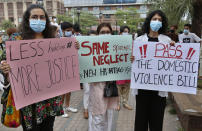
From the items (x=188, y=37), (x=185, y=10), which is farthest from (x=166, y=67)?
(x=188, y=37)

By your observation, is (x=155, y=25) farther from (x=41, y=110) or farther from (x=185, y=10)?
(x=185, y=10)

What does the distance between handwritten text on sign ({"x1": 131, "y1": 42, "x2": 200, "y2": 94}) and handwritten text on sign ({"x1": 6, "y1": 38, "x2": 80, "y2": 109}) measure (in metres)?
0.84

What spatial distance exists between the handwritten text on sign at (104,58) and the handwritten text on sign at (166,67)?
0.67 feet

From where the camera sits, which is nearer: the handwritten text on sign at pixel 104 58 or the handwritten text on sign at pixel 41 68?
the handwritten text on sign at pixel 41 68

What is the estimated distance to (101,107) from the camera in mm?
Result: 2475

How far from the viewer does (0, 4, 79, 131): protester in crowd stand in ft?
5.91

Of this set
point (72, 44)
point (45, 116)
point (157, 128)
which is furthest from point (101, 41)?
point (157, 128)

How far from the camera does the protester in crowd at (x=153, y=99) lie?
227 centimetres

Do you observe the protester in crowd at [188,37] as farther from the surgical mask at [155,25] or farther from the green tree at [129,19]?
the green tree at [129,19]

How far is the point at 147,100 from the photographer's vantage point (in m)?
2.31

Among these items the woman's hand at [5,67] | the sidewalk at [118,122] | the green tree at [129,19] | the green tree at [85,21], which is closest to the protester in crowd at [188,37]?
the sidewalk at [118,122]

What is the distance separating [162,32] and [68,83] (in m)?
1.44

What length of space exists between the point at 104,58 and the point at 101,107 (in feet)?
2.24

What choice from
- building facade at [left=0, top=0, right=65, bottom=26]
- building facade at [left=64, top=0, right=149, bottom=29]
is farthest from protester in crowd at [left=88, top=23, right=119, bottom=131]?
building facade at [left=64, top=0, right=149, bottom=29]
